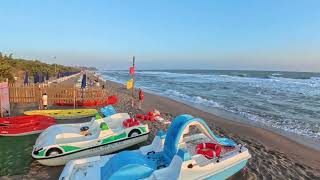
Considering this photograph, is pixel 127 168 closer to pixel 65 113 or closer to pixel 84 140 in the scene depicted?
pixel 84 140

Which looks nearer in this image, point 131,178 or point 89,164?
point 131,178

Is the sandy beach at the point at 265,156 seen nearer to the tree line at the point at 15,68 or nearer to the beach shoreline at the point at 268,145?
the beach shoreline at the point at 268,145

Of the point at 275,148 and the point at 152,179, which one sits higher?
the point at 152,179

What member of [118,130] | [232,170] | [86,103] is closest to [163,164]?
[232,170]

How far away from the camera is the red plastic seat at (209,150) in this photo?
6.68 m

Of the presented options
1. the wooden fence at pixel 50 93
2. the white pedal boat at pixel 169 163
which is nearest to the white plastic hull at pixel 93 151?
the white pedal boat at pixel 169 163

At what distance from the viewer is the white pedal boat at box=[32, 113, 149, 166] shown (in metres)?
7.89

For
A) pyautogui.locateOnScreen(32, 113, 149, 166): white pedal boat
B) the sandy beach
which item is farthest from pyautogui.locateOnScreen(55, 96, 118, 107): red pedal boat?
pyautogui.locateOnScreen(32, 113, 149, 166): white pedal boat

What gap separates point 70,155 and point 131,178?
364cm

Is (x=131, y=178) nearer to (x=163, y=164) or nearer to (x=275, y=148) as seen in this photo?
(x=163, y=164)

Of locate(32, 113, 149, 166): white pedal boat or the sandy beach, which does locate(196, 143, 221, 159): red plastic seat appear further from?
locate(32, 113, 149, 166): white pedal boat

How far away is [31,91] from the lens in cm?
1714

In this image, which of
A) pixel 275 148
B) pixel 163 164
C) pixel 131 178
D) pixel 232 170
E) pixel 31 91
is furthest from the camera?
pixel 31 91

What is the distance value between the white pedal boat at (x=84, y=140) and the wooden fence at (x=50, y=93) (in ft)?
28.4
